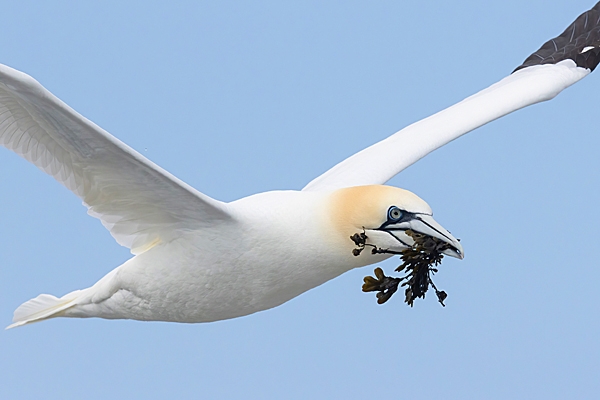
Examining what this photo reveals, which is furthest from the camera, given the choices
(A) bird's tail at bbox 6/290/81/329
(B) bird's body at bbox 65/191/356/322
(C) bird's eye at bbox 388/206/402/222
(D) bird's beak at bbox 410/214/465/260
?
(A) bird's tail at bbox 6/290/81/329

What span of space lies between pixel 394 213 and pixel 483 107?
10.2 ft

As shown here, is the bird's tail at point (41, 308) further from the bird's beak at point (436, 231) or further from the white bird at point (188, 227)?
the bird's beak at point (436, 231)

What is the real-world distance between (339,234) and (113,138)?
63.6 inches

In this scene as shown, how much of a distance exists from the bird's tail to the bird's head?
7.82 feet

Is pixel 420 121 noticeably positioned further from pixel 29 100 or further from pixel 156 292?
pixel 29 100

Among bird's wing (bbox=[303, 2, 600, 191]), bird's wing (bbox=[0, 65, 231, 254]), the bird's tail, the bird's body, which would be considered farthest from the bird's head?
the bird's tail

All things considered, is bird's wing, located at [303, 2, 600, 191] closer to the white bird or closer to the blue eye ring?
the white bird

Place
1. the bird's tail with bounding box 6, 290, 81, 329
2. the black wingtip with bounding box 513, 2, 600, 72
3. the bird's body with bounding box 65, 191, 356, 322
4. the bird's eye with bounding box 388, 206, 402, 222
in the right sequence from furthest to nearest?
the black wingtip with bounding box 513, 2, 600, 72 → the bird's tail with bounding box 6, 290, 81, 329 → the bird's body with bounding box 65, 191, 356, 322 → the bird's eye with bounding box 388, 206, 402, 222

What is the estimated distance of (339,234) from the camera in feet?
23.2

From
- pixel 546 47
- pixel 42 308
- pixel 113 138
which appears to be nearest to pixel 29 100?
pixel 113 138

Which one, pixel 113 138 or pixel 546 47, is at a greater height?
pixel 546 47

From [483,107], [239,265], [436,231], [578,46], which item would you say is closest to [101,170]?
[239,265]

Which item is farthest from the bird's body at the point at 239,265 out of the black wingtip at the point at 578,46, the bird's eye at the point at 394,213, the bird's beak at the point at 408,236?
the black wingtip at the point at 578,46

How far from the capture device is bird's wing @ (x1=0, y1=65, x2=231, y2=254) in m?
6.42
